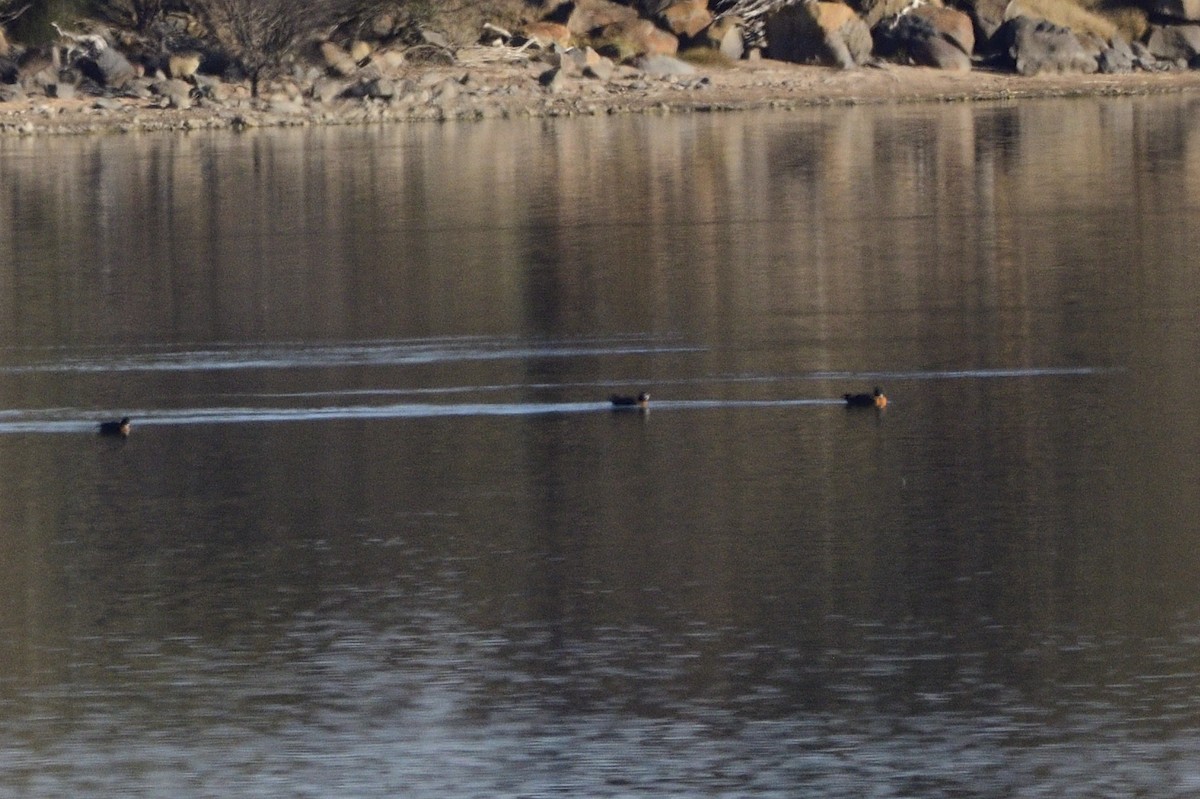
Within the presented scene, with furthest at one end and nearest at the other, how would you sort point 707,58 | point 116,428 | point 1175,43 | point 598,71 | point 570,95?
point 1175,43 → point 707,58 → point 598,71 → point 570,95 → point 116,428

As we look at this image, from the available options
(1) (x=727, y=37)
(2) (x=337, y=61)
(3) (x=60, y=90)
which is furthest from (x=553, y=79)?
(3) (x=60, y=90)

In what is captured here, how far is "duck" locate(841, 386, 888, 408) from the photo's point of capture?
50.2 feet

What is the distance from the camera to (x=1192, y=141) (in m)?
39.0

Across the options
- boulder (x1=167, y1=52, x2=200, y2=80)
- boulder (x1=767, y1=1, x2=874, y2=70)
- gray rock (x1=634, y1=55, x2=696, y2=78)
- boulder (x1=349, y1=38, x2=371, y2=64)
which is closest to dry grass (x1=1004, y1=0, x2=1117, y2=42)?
boulder (x1=767, y1=1, x2=874, y2=70)

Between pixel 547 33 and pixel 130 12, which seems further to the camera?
pixel 547 33

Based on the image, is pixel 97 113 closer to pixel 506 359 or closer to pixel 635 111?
pixel 635 111

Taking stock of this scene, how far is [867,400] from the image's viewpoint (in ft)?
50.3

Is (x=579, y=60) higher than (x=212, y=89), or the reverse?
(x=579, y=60)

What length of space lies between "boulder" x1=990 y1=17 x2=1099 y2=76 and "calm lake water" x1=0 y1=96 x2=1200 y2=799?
1246 inches

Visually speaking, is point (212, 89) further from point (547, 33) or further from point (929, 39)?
point (929, 39)

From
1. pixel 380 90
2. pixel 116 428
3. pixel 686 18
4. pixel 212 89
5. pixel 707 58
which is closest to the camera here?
pixel 116 428

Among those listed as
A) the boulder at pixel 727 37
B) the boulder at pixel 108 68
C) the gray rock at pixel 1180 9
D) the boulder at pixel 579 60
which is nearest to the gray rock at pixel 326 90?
the boulder at pixel 108 68

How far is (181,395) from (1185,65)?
47076mm

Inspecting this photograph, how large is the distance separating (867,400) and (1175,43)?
4752 centimetres
